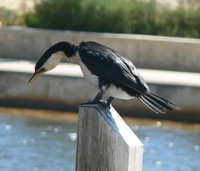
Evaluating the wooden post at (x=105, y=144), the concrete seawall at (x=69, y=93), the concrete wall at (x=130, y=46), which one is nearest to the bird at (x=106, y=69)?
the wooden post at (x=105, y=144)

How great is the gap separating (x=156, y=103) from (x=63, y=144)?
6.57 metres

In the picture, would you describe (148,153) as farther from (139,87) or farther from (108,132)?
(108,132)

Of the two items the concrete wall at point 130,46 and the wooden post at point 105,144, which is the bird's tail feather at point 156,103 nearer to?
the wooden post at point 105,144

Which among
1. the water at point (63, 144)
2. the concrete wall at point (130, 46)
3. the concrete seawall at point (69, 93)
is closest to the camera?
the water at point (63, 144)

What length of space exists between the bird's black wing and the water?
490cm

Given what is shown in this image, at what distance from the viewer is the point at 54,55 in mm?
3885

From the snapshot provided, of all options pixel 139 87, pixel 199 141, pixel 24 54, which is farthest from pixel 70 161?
pixel 24 54

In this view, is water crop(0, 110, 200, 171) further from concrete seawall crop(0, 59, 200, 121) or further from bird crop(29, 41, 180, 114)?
bird crop(29, 41, 180, 114)

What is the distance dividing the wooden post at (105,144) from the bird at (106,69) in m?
0.79

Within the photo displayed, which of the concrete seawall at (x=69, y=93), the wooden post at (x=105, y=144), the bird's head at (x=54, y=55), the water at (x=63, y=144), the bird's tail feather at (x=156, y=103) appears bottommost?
the water at (x=63, y=144)

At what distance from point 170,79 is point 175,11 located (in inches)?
170

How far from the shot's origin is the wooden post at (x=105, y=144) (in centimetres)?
274

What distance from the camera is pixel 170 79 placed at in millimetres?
12805

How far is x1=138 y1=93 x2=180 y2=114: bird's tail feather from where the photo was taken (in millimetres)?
3698
